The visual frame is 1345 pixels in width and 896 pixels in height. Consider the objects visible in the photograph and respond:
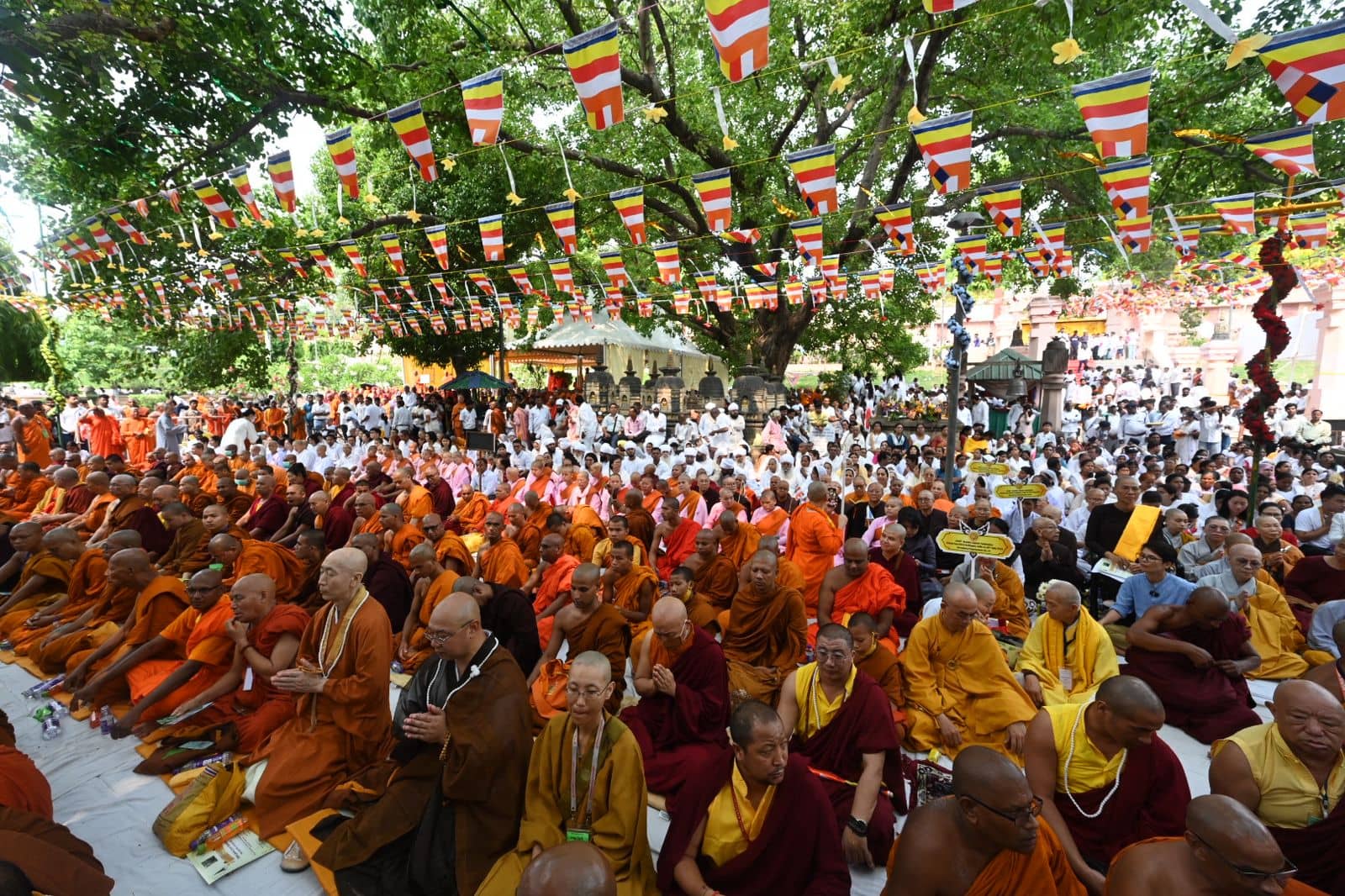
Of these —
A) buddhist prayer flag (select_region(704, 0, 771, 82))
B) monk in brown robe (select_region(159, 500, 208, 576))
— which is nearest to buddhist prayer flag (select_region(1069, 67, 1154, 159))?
buddhist prayer flag (select_region(704, 0, 771, 82))

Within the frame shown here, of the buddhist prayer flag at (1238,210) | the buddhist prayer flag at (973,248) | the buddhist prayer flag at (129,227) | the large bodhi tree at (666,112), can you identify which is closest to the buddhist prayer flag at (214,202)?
the large bodhi tree at (666,112)

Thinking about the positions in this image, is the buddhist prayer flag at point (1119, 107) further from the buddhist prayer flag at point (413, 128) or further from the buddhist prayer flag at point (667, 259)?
the buddhist prayer flag at point (667, 259)

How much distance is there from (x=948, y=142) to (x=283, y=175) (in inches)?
325

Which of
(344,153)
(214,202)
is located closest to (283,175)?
(344,153)

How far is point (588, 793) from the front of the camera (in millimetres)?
2994

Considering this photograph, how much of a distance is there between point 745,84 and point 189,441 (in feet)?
62.3

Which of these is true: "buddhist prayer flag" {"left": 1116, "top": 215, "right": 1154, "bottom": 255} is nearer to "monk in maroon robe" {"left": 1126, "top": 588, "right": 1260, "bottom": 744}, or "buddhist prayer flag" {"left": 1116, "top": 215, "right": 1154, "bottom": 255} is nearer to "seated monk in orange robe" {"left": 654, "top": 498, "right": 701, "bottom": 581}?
"monk in maroon robe" {"left": 1126, "top": 588, "right": 1260, "bottom": 744}

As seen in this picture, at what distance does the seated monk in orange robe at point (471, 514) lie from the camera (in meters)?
9.45

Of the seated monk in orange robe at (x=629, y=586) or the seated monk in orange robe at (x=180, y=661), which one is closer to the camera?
the seated monk in orange robe at (x=180, y=661)

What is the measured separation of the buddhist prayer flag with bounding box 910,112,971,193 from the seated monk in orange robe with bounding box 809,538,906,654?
4.26m

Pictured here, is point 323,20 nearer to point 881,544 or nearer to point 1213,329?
point 881,544

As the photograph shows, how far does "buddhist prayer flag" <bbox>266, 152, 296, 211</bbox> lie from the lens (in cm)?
833

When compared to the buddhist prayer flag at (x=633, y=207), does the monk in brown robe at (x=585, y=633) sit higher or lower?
lower

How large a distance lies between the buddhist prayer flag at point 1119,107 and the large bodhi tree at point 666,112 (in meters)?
1.46
